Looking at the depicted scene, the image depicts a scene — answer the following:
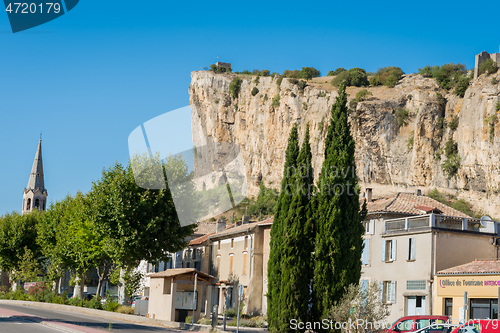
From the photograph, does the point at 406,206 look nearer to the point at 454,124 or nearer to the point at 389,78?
the point at 454,124

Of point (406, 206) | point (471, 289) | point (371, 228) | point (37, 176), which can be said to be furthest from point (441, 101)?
point (37, 176)

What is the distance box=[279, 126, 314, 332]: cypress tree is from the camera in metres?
19.6

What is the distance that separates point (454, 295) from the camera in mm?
25766

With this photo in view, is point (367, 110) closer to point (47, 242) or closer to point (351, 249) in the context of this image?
point (47, 242)

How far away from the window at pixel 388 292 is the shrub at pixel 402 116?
Answer: 71.5 meters

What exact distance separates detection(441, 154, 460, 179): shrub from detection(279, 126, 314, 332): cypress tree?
7271 centimetres

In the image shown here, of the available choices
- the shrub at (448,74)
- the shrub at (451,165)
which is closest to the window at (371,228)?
the shrub at (451,165)

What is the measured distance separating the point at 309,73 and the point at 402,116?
43578 millimetres

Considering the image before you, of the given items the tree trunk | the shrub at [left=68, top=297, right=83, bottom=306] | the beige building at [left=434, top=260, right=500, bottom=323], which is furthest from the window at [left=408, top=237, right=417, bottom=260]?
the shrub at [left=68, top=297, right=83, bottom=306]

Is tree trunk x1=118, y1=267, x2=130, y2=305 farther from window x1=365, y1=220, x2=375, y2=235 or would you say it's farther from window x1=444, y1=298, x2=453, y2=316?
window x1=444, y1=298, x2=453, y2=316

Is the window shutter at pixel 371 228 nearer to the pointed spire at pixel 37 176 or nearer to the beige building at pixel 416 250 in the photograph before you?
the beige building at pixel 416 250

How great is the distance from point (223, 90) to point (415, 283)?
390ft

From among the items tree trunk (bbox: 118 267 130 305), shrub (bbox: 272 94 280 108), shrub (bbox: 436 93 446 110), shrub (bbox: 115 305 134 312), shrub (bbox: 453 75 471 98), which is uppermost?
shrub (bbox: 272 94 280 108)

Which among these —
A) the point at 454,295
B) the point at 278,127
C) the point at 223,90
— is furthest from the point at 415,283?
the point at 223,90
